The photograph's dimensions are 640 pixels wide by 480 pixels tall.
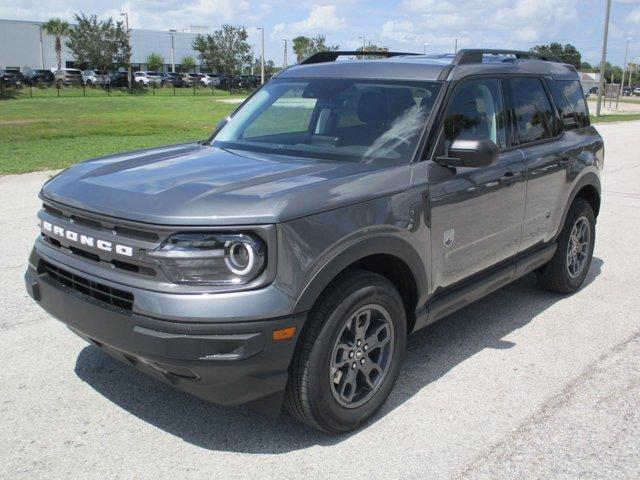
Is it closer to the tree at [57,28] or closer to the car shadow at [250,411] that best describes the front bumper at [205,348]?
the car shadow at [250,411]

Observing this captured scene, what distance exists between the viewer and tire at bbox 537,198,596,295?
17.8ft

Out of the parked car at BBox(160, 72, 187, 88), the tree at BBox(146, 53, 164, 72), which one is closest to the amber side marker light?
the parked car at BBox(160, 72, 187, 88)

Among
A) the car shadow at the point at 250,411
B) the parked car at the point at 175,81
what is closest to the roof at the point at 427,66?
the car shadow at the point at 250,411

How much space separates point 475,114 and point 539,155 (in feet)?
2.74

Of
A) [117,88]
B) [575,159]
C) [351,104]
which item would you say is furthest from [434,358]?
[117,88]

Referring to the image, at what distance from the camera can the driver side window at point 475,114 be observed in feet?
13.0

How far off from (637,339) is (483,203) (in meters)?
1.65

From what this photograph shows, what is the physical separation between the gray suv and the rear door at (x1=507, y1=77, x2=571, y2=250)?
2 cm

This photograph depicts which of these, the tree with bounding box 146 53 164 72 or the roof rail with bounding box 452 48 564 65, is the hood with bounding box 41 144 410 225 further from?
the tree with bounding box 146 53 164 72

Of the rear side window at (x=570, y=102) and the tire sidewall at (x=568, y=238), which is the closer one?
the rear side window at (x=570, y=102)

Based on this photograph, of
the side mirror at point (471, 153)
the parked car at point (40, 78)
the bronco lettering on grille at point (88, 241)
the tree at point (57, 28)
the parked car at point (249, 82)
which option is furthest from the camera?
the tree at point (57, 28)

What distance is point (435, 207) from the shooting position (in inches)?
147

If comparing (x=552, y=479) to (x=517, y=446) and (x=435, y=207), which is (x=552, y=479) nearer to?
(x=517, y=446)

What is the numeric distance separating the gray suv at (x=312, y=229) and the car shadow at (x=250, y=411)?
27 centimetres
